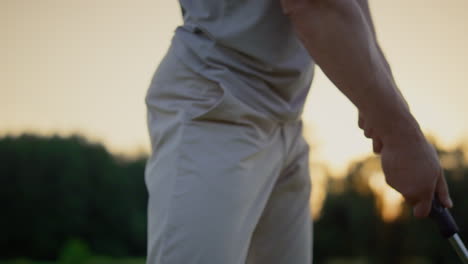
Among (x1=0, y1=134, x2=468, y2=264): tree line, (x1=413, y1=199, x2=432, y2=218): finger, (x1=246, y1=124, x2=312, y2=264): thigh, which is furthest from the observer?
(x1=0, y1=134, x2=468, y2=264): tree line

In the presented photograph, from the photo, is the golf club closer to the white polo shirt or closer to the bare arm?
the bare arm

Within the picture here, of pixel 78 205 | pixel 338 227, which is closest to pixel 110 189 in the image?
pixel 78 205

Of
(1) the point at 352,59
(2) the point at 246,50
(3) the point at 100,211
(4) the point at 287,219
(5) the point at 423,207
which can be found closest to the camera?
(1) the point at 352,59

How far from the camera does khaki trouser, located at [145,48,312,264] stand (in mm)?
1488

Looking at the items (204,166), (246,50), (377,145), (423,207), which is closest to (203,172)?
(204,166)

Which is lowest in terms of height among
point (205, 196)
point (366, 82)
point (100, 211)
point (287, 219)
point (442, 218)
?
point (100, 211)

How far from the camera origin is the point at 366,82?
1.41 m

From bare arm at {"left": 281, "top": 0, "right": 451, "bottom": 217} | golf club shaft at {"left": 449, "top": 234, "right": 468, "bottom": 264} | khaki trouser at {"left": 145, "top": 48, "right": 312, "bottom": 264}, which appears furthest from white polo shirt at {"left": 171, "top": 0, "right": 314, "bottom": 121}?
golf club shaft at {"left": 449, "top": 234, "right": 468, "bottom": 264}

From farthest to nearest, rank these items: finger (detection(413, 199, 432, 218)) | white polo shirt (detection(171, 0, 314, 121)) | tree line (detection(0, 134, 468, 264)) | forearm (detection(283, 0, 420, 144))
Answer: tree line (detection(0, 134, 468, 264))
white polo shirt (detection(171, 0, 314, 121))
finger (detection(413, 199, 432, 218))
forearm (detection(283, 0, 420, 144))

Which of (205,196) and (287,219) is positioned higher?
(205,196)

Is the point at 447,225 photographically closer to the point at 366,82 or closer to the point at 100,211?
the point at 366,82

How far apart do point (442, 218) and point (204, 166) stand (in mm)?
662

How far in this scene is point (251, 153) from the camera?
62.7 inches

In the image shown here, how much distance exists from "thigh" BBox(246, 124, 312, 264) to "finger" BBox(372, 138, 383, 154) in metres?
0.31
